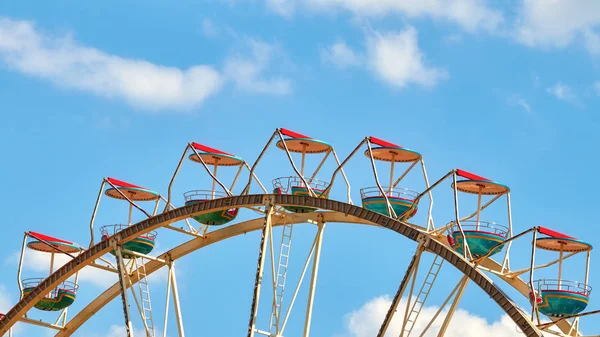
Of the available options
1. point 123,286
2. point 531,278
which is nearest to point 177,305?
point 123,286

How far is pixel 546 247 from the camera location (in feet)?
153


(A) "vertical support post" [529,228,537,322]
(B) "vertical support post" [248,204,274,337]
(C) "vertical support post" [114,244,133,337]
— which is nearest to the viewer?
(A) "vertical support post" [529,228,537,322]

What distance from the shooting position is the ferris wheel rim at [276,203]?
145 feet

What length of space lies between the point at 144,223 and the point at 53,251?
34.6ft

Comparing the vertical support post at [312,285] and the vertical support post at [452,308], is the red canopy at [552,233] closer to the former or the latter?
the vertical support post at [452,308]

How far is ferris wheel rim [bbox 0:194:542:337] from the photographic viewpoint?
145 ft

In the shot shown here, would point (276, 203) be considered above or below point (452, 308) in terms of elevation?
above

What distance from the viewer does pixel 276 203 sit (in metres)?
51.6

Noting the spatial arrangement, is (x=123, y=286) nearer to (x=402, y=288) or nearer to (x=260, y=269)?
(x=260, y=269)

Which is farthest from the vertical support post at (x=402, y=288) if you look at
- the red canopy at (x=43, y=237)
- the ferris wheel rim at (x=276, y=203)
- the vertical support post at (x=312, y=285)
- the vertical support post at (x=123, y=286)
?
the red canopy at (x=43, y=237)

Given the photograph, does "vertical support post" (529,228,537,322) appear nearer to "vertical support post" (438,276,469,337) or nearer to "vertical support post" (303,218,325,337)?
"vertical support post" (438,276,469,337)

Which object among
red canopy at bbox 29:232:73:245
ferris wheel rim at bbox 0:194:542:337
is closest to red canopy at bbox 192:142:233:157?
ferris wheel rim at bbox 0:194:542:337

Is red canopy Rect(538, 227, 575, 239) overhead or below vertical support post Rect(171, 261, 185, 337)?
overhead

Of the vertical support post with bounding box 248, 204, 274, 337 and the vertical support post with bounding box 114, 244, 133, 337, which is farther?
the vertical support post with bounding box 114, 244, 133, 337
